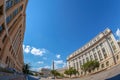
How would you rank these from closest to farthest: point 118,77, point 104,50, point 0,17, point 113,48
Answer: point 118,77 < point 0,17 < point 113,48 < point 104,50

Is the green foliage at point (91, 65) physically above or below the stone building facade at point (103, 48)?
below

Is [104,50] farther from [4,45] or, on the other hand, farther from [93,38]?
[4,45]

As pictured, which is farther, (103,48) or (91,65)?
(91,65)

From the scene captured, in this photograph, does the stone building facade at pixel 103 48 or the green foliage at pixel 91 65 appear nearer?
the stone building facade at pixel 103 48

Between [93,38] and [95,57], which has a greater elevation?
[93,38]

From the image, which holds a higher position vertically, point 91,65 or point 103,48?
point 103,48

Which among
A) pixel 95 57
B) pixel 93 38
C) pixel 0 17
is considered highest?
pixel 0 17

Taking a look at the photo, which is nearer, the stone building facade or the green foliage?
the stone building facade

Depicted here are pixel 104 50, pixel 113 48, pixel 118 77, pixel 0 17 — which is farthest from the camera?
pixel 104 50

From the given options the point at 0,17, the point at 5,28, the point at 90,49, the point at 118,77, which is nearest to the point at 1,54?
the point at 5,28

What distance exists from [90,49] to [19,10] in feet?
70.7

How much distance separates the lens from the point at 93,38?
27.8 meters

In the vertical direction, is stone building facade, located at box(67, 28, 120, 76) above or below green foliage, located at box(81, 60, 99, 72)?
above

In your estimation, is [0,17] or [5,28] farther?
[5,28]
